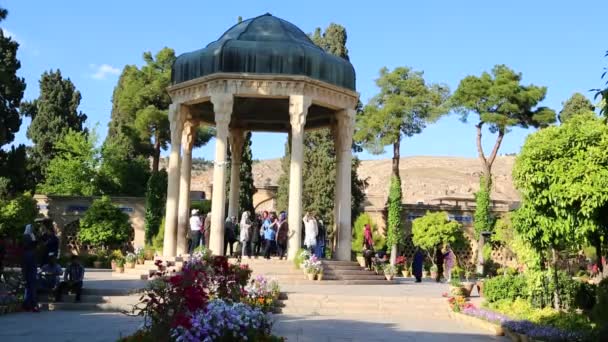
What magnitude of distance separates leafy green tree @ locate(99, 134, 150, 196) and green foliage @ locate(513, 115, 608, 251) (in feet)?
104

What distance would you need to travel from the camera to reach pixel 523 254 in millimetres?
13672

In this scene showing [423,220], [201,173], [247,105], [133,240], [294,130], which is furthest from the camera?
[201,173]

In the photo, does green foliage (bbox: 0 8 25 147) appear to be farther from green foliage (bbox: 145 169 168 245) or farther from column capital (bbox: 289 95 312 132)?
column capital (bbox: 289 95 312 132)

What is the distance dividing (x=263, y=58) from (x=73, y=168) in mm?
25795

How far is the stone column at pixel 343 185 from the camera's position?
20.2 metres

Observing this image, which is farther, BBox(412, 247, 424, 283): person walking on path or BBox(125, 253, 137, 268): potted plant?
BBox(412, 247, 424, 283): person walking on path

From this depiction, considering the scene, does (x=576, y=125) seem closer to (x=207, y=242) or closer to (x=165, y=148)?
(x=207, y=242)

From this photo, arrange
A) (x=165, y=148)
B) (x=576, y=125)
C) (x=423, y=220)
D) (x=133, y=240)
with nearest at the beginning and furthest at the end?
1. (x=576, y=125)
2. (x=423, y=220)
3. (x=133, y=240)
4. (x=165, y=148)

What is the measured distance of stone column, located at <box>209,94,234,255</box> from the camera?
18516mm

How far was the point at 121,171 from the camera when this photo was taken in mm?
40719

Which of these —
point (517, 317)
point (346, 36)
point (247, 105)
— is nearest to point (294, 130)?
point (247, 105)

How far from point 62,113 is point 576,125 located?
35756 mm

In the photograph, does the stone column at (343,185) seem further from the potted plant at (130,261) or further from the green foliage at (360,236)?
the green foliage at (360,236)

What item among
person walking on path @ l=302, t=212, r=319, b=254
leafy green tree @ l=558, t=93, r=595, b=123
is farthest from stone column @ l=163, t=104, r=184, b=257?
leafy green tree @ l=558, t=93, r=595, b=123
